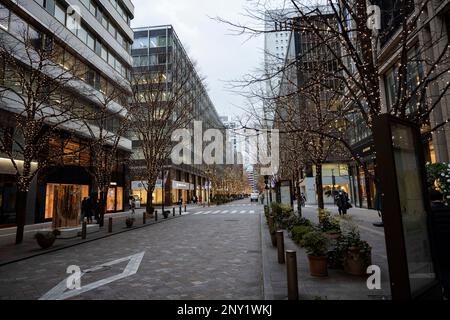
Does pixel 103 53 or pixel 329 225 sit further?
pixel 103 53

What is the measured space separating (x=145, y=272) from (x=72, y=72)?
12812mm

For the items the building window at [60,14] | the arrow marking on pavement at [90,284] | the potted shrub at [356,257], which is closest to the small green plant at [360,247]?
the potted shrub at [356,257]

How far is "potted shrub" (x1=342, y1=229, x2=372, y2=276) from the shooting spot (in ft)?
20.2

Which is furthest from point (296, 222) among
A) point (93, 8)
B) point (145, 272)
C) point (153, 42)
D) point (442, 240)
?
point (153, 42)

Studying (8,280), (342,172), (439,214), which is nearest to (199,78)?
(8,280)

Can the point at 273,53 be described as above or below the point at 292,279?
above

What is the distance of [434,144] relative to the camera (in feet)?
51.2

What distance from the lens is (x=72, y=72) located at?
1548 centimetres

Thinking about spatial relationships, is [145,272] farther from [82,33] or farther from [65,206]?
[82,33]

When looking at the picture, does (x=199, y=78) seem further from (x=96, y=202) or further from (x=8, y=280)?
(x=8, y=280)

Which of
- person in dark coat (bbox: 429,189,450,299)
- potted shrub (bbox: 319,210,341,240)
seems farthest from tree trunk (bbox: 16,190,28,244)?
person in dark coat (bbox: 429,189,450,299)

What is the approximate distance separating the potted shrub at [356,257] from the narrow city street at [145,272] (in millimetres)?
2009

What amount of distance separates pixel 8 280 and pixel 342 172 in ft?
140

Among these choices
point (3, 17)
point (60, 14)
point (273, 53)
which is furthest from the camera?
point (60, 14)
